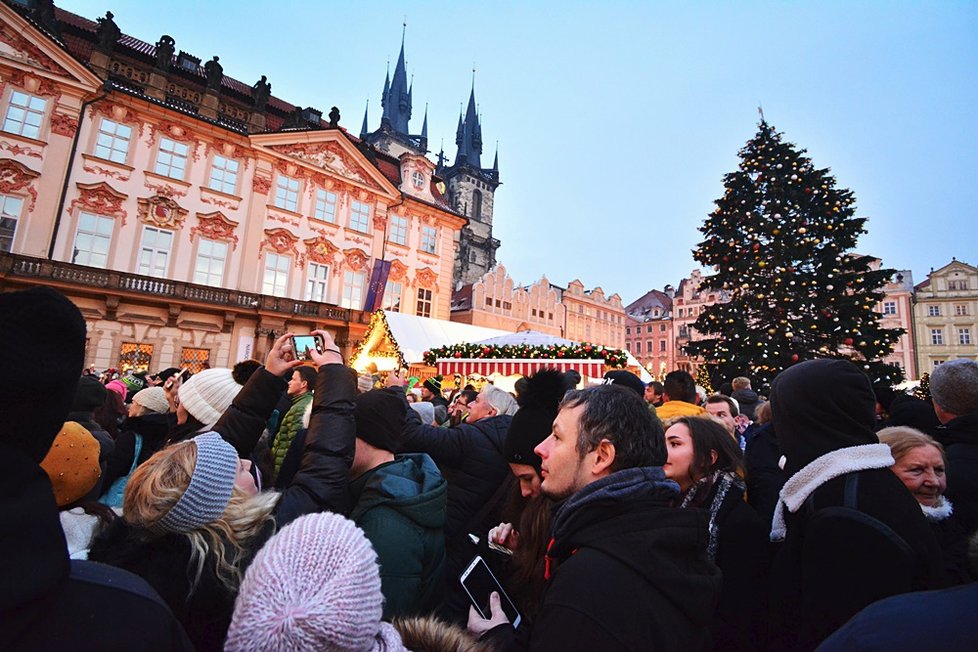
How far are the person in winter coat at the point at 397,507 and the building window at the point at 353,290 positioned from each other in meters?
21.7

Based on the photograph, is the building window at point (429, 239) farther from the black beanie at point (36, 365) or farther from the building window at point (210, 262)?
the black beanie at point (36, 365)

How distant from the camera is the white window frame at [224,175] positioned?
66.3 ft

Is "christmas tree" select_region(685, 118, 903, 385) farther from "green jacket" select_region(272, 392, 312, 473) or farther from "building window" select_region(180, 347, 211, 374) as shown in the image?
"building window" select_region(180, 347, 211, 374)

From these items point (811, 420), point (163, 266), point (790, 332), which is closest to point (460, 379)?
point (790, 332)

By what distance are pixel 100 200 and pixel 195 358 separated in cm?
694

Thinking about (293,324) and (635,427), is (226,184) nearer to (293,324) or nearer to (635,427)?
(293,324)

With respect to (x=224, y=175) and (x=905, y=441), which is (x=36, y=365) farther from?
(x=224, y=175)

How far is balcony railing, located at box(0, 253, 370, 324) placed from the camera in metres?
15.7

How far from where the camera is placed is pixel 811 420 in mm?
1847

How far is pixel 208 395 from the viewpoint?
3094 millimetres

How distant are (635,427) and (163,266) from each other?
73.4ft

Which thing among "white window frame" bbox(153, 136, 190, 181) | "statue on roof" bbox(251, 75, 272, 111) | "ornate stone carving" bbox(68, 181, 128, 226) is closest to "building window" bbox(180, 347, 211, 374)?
"ornate stone carving" bbox(68, 181, 128, 226)

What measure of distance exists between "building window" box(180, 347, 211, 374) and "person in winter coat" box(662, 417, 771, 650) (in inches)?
798

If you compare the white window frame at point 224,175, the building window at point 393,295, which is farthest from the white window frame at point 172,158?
the building window at point 393,295
